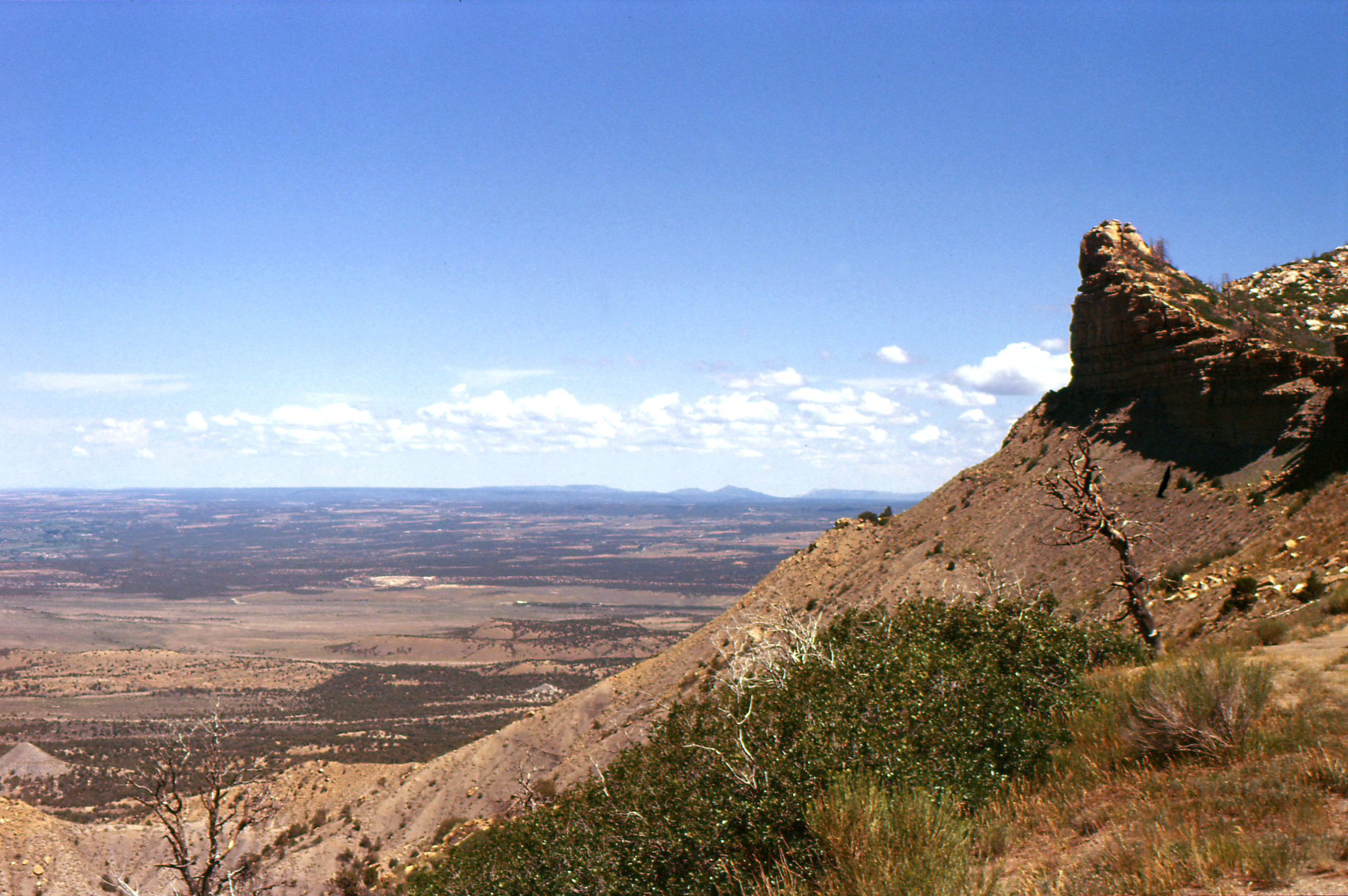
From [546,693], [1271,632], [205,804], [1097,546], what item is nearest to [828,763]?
[1271,632]

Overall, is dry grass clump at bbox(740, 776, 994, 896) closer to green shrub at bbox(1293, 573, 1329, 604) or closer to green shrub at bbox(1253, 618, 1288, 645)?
green shrub at bbox(1253, 618, 1288, 645)

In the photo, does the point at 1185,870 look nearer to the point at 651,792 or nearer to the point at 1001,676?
the point at 1001,676

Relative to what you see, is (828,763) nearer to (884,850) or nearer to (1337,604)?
(884,850)

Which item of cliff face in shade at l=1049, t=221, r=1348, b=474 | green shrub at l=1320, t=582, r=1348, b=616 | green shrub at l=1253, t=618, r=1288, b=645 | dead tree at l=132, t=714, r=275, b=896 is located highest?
cliff face in shade at l=1049, t=221, r=1348, b=474

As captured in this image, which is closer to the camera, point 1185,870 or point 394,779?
point 1185,870

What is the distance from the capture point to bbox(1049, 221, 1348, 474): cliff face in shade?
24.9 m

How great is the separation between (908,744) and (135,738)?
2744 inches

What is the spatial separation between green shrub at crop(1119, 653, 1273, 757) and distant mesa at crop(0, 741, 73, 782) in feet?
203

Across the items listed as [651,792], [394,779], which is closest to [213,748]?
[651,792]

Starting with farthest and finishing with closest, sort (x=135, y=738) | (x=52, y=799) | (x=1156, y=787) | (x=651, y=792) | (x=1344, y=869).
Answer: (x=135, y=738) → (x=52, y=799) → (x=651, y=792) → (x=1156, y=787) → (x=1344, y=869)

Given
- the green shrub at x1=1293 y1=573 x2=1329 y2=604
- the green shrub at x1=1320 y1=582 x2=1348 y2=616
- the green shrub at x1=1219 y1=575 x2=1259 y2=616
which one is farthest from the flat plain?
the green shrub at x1=1320 y1=582 x2=1348 y2=616

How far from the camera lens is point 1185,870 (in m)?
5.65

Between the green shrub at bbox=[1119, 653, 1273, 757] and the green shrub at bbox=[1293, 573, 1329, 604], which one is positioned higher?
the green shrub at bbox=[1293, 573, 1329, 604]

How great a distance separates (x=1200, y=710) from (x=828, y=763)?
3.97 m
